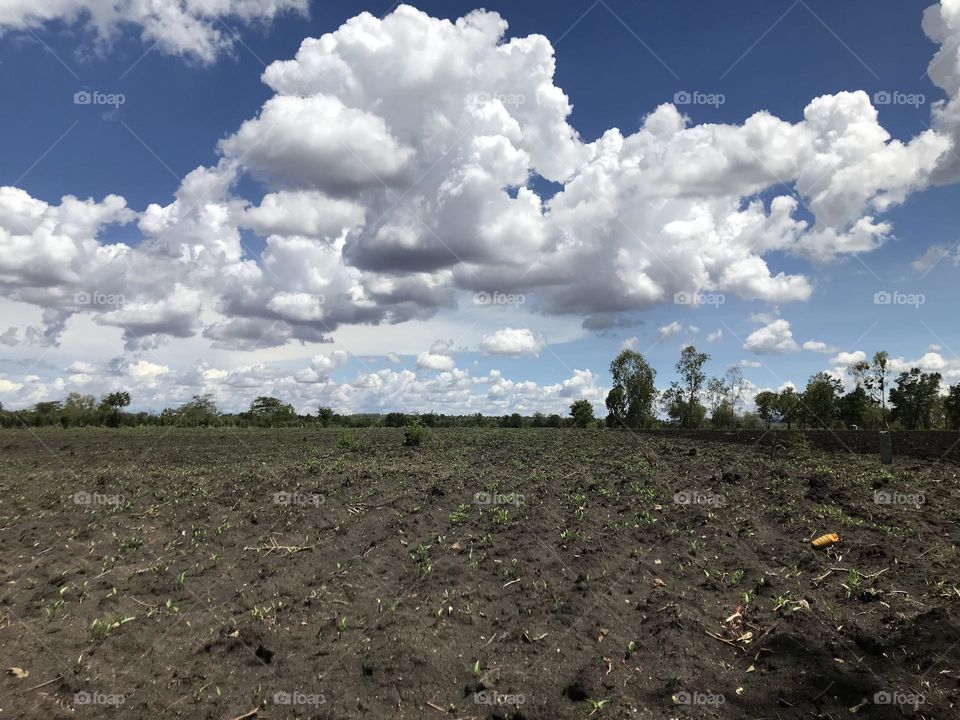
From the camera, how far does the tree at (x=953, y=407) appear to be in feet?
179

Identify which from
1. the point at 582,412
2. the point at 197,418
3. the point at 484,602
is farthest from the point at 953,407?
the point at 197,418

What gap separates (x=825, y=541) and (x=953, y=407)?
59631 mm

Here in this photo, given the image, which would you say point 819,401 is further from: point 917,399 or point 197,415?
point 197,415

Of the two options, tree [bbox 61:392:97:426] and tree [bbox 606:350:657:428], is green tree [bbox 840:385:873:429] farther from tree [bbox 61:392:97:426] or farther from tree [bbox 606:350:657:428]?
tree [bbox 61:392:97:426]

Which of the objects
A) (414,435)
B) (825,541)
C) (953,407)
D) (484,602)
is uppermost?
(953,407)

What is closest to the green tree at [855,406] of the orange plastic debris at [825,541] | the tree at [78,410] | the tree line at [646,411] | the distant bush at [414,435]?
the tree line at [646,411]

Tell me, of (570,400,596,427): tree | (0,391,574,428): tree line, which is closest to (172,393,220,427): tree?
(0,391,574,428): tree line

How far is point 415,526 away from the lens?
468 inches

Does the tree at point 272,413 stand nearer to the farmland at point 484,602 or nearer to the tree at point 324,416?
the tree at point 324,416

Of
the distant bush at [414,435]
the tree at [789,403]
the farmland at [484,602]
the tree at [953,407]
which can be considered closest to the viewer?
the farmland at [484,602]

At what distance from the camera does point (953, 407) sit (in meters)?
55.7

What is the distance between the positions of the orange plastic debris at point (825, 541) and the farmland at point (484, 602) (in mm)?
261

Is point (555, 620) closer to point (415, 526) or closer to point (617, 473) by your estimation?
point (415, 526)

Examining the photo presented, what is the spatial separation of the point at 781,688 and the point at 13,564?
11.8 m
